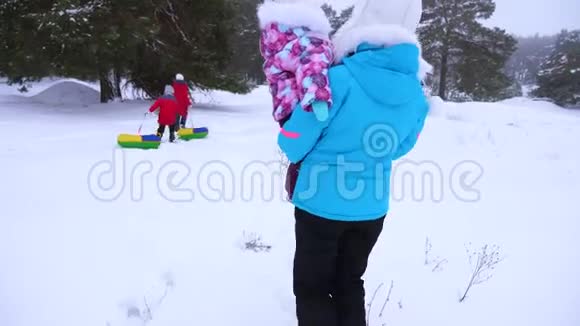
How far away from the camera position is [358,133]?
156 cm

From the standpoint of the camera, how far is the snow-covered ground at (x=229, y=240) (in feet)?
7.68

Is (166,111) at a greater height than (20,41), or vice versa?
(20,41)

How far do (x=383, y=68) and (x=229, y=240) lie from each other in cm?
208

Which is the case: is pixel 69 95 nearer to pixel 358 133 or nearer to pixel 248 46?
pixel 358 133

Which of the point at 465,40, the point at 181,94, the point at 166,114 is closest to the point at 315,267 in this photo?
the point at 166,114

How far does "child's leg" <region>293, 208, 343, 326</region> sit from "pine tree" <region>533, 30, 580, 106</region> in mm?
36073

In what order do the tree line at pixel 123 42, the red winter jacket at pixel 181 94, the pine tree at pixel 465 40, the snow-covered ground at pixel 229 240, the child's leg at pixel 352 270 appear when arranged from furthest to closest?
the pine tree at pixel 465 40 → the tree line at pixel 123 42 → the red winter jacket at pixel 181 94 → the snow-covered ground at pixel 229 240 → the child's leg at pixel 352 270

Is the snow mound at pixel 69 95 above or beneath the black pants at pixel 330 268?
above

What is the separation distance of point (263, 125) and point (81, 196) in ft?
19.8

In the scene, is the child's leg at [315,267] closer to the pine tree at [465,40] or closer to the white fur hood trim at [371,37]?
the white fur hood trim at [371,37]

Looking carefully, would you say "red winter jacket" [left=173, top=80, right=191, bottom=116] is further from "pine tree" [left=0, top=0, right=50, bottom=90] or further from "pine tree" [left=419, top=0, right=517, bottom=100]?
"pine tree" [left=419, top=0, right=517, bottom=100]

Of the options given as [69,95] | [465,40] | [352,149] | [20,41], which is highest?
[465,40]

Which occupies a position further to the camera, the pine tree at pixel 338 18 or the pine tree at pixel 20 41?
the pine tree at pixel 20 41

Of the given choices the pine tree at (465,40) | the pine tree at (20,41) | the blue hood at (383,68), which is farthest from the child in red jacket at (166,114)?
the pine tree at (465,40)
